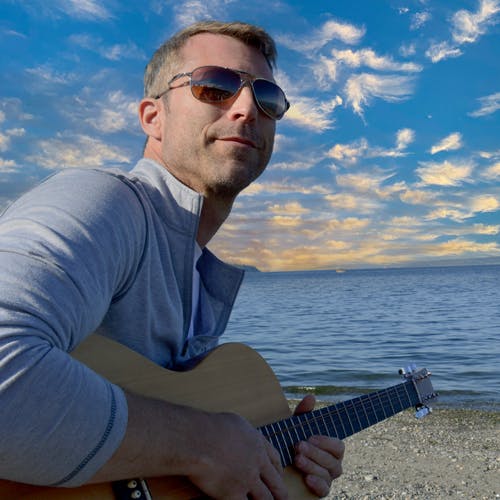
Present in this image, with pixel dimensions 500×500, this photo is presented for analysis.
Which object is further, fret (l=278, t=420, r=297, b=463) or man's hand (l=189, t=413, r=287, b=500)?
fret (l=278, t=420, r=297, b=463)

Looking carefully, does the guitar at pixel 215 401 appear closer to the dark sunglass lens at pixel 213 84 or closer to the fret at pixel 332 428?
the fret at pixel 332 428

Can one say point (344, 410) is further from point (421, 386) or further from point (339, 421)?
point (421, 386)

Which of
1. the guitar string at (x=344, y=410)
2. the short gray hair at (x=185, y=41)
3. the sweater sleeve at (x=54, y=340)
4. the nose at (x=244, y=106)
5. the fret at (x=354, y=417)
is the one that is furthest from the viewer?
the fret at (x=354, y=417)

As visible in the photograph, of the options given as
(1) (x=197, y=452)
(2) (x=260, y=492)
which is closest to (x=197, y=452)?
(1) (x=197, y=452)

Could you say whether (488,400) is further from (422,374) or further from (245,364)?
(245,364)

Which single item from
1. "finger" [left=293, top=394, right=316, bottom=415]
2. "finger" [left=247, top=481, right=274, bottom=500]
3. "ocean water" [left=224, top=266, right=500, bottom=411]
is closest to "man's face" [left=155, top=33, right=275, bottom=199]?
"finger" [left=293, top=394, right=316, bottom=415]

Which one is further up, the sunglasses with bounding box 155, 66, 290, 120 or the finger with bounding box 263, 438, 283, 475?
the sunglasses with bounding box 155, 66, 290, 120

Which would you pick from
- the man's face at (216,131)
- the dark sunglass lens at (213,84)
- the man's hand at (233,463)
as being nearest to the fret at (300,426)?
the man's hand at (233,463)

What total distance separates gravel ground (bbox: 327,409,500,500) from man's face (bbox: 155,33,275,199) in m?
3.63

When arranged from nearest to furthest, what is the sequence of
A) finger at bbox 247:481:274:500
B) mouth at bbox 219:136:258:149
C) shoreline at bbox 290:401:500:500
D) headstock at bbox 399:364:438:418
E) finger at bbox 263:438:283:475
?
finger at bbox 247:481:274:500 < finger at bbox 263:438:283:475 < mouth at bbox 219:136:258:149 < headstock at bbox 399:364:438:418 < shoreline at bbox 290:401:500:500

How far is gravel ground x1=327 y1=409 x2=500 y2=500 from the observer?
5383 mm

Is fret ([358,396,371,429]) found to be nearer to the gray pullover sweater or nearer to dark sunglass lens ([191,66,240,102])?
the gray pullover sweater

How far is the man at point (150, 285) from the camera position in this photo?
1.42m

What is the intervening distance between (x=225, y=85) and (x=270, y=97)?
0.28 metres
